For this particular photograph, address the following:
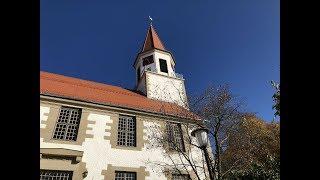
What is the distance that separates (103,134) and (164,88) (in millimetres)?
8800

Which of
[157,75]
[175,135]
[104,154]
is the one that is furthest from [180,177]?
[157,75]

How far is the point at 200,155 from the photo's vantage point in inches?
689

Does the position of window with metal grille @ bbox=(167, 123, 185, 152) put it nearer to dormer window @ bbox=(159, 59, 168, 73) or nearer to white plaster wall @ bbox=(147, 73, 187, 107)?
white plaster wall @ bbox=(147, 73, 187, 107)

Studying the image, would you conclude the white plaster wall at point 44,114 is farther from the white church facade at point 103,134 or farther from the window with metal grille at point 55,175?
the window with metal grille at point 55,175

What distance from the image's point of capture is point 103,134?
631 inches

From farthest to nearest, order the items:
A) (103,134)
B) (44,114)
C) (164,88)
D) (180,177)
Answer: (164,88)
(180,177)
(103,134)
(44,114)

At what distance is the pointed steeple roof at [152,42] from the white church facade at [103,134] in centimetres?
1075

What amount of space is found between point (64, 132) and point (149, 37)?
67.1 ft

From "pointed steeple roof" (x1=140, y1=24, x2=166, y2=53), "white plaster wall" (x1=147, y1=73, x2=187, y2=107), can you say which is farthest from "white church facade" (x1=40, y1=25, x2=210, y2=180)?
"pointed steeple roof" (x1=140, y1=24, x2=166, y2=53)

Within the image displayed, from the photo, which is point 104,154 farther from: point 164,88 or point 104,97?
point 164,88

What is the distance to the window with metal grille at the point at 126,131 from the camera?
55.1 ft

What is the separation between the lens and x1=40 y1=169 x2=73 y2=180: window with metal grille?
13.6m

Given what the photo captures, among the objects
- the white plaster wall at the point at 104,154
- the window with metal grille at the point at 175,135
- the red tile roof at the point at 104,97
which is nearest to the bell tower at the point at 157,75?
the red tile roof at the point at 104,97
